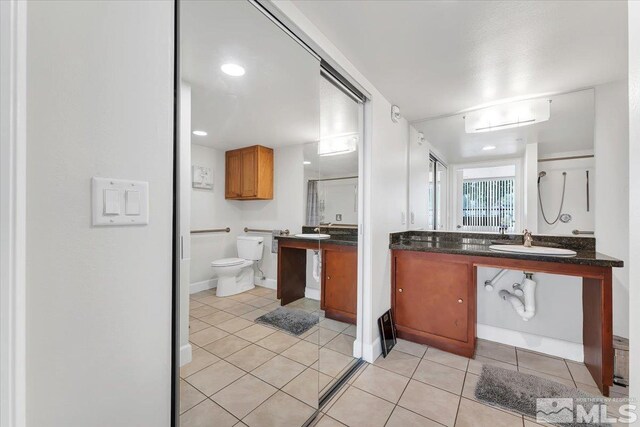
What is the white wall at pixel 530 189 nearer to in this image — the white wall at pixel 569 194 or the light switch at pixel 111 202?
the white wall at pixel 569 194

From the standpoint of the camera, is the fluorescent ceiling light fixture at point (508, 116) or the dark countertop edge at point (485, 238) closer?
the dark countertop edge at point (485, 238)

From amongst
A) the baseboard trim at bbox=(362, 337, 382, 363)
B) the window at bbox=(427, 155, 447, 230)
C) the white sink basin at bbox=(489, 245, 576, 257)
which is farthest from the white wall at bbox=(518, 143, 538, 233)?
the baseboard trim at bbox=(362, 337, 382, 363)

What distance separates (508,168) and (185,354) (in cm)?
287

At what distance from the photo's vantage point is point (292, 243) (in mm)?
1978

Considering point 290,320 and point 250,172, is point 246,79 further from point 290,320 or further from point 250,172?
point 290,320

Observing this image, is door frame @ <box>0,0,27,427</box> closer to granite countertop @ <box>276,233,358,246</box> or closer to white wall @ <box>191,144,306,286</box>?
white wall @ <box>191,144,306,286</box>

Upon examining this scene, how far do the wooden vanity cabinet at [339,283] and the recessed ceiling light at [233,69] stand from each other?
1.68 metres

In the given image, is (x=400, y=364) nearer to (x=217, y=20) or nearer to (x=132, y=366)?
(x=132, y=366)

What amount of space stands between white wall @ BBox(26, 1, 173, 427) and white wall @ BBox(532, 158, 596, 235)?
112 inches

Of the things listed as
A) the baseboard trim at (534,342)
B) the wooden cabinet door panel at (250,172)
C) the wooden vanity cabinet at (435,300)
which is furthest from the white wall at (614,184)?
the wooden cabinet door panel at (250,172)

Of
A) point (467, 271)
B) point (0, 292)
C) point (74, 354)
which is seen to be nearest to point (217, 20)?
point (0, 292)

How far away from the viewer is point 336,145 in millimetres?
2447

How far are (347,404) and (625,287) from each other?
7.25 feet

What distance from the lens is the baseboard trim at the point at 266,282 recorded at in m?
1.56
